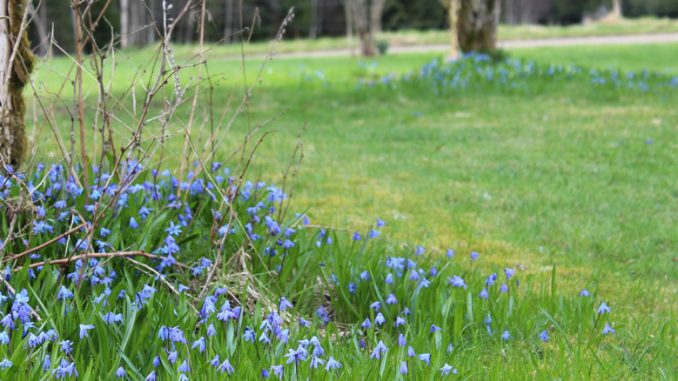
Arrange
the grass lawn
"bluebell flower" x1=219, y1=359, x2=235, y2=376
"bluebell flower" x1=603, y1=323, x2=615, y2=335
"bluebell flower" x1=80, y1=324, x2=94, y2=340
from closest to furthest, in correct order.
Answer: "bluebell flower" x1=219, y1=359, x2=235, y2=376
"bluebell flower" x1=80, y1=324, x2=94, y2=340
"bluebell flower" x1=603, y1=323, x2=615, y2=335
the grass lawn

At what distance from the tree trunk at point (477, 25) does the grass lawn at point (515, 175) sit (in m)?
2.32

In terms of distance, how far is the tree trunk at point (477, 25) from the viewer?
42.1 feet

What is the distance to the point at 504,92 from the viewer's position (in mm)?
10844

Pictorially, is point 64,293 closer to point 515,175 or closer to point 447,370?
point 447,370

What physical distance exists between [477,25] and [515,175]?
21.7ft

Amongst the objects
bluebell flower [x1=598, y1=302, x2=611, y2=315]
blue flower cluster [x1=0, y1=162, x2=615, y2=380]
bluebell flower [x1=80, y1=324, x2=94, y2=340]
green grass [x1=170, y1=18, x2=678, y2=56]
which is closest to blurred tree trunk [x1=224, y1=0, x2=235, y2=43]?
green grass [x1=170, y1=18, x2=678, y2=56]

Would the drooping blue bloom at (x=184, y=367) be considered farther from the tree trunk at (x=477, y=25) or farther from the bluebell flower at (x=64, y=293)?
the tree trunk at (x=477, y=25)

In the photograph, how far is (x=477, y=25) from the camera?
512 inches

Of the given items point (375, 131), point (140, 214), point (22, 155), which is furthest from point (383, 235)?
point (375, 131)

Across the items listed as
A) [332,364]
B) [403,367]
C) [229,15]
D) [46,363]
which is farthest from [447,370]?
[229,15]

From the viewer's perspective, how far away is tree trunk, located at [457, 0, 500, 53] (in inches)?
505

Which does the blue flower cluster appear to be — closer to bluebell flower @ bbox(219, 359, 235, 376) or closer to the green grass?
bluebell flower @ bbox(219, 359, 235, 376)

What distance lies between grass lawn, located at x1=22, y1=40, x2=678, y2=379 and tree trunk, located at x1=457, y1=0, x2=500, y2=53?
2318 millimetres

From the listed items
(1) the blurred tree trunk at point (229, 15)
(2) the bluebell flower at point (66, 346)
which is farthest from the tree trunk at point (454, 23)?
(1) the blurred tree trunk at point (229, 15)
